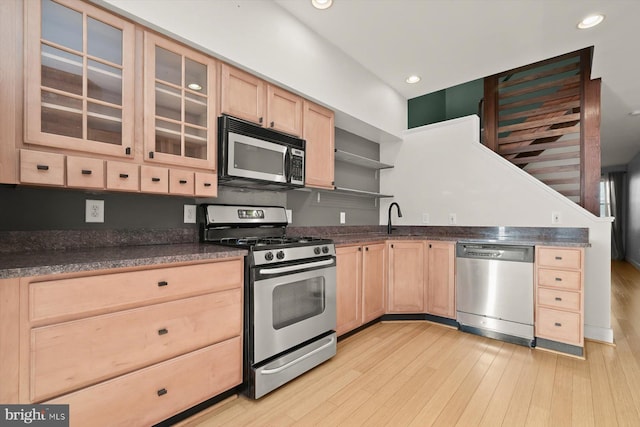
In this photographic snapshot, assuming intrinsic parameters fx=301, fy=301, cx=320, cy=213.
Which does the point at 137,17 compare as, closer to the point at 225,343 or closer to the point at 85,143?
the point at 85,143

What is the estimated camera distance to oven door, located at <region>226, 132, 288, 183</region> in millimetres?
2123

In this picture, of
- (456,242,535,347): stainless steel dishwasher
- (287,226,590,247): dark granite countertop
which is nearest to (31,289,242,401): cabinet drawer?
(287,226,590,247): dark granite countertop

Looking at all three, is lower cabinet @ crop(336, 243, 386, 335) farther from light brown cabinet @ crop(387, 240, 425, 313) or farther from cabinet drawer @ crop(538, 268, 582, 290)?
cabinet drawer @ crop(538, 268, 582, 290)

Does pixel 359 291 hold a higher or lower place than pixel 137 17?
lower

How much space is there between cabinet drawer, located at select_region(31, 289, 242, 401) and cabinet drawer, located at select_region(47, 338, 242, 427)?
5 cm

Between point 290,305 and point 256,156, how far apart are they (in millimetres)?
1127

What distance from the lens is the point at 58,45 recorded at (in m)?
1.45

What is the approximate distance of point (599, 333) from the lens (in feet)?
9.31

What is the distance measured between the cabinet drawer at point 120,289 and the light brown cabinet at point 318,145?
1327 mm

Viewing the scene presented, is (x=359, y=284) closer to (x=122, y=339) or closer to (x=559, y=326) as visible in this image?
(x=559, y=326)

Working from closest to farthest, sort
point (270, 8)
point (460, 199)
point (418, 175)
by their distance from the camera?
point (270, 8) → point (460, 199) → point (418, 175)

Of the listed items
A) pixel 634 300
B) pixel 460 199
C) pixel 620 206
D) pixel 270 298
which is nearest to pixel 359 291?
pixel 270 298

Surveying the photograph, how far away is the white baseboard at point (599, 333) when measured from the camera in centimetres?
279

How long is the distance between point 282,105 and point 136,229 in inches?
57.7
